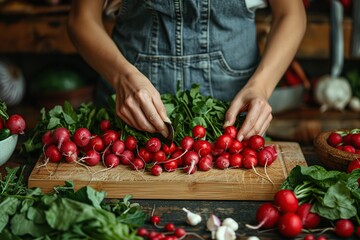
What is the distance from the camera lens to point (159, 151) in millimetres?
1821

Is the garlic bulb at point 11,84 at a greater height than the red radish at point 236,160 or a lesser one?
lesser

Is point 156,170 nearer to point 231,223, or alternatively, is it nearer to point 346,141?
point 231,223

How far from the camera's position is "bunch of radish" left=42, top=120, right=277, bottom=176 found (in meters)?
1.81

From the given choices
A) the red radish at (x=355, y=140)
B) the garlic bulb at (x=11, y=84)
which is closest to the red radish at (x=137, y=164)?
the red radish at (x=355, y=140)

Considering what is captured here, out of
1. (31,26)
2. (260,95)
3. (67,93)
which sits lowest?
(67,93)

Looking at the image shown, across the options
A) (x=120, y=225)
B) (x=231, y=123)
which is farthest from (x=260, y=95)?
(x=120, y=225)

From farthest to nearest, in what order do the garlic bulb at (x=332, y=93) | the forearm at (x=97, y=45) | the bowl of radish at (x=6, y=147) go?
the garlic bulb at (x=332, y=93)
the forearm at (x=97, y=45)
the bowl of radish at (x=6, y=147)

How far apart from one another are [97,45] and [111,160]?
53 cm

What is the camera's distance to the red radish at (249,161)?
5.93 ft

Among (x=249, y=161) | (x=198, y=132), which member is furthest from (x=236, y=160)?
(x=198, y=132)

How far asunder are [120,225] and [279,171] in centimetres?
63

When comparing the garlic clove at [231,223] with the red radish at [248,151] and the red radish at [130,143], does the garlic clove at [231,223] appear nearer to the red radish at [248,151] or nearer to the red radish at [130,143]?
the red radish at [248,151]

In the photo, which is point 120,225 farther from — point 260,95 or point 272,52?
point 272,52

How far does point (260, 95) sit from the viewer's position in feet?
6.48
